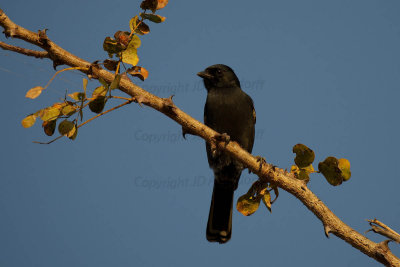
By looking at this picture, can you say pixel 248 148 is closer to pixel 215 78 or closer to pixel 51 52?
pixel 215 78

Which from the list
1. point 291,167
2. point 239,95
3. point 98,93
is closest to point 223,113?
point 239,95

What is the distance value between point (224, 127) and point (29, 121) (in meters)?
2.94

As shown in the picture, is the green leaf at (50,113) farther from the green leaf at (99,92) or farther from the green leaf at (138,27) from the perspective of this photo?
the green leaf at (138,27)

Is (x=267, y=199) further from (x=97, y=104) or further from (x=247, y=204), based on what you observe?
(x=97, y=104)

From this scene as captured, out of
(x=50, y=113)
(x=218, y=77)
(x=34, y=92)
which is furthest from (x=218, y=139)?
(x=218, y=77)

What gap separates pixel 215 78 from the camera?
6.37 meters

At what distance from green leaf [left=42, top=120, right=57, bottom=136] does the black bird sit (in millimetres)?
2630

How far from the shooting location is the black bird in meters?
5.86

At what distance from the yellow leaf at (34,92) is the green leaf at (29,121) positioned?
0.63 feet

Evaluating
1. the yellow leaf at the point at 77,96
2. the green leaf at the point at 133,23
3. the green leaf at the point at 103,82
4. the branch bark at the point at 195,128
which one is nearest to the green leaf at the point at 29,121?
the yellow leaf at the point at 77,96

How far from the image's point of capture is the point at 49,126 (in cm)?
344

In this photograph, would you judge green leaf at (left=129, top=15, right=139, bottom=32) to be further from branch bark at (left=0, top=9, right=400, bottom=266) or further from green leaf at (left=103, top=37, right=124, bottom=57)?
branch bark at (left=0, top=9, right=400, bottom=266)

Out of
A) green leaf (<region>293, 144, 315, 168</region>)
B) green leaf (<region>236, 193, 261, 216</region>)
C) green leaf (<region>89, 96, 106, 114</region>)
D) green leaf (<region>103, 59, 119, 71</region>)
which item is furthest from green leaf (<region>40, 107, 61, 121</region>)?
green leaf (<region>293, 144, 315, 168</region>)

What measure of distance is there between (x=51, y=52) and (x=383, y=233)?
2.86 metres
